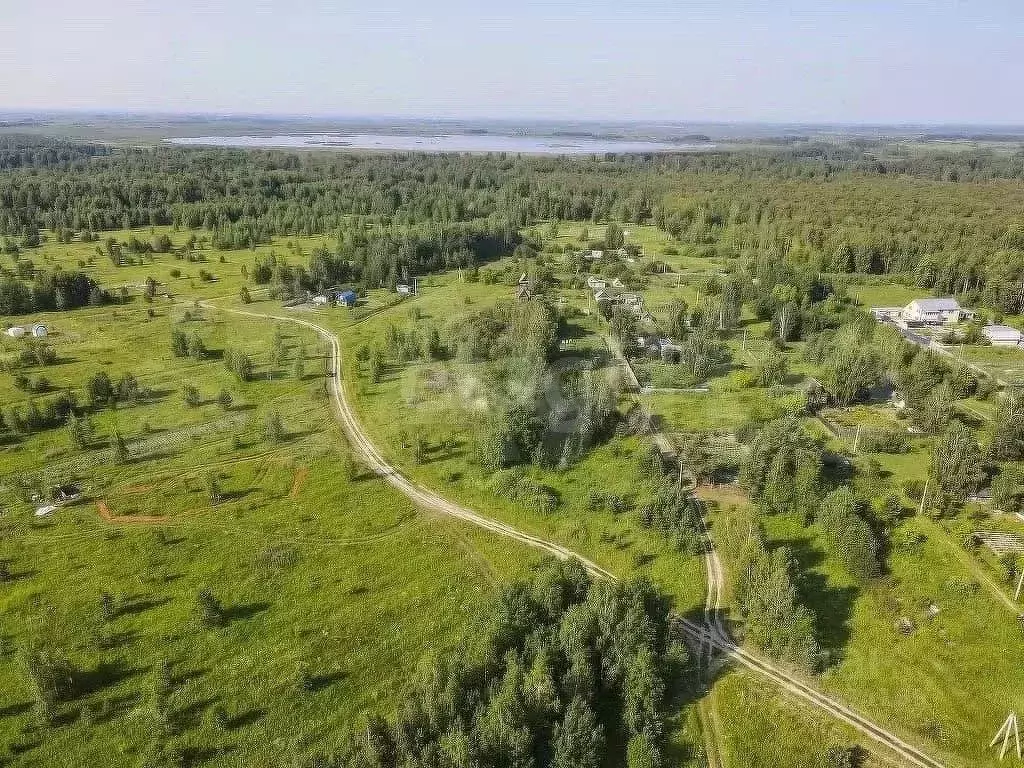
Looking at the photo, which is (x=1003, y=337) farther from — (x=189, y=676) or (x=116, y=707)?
(x=116, y=707)

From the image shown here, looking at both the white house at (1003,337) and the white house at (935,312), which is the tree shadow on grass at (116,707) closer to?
the white house at (1003,337)

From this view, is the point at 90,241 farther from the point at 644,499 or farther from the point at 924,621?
the point at 924,621

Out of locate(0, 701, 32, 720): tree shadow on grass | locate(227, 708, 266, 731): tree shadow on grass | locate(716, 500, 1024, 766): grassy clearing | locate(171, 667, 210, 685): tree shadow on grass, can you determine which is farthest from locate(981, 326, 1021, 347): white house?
locate(0, 701, 32, 720): tree shadow on grass

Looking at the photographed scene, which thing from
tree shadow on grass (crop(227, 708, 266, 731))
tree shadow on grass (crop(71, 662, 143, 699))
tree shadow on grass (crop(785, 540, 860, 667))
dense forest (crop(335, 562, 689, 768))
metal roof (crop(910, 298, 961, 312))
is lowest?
tree shadow on grass (crop(227, 708, 266, 731))

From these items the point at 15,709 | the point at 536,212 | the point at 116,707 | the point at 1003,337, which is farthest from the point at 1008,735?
the point at 536,212

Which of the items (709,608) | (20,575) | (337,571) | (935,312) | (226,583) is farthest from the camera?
(935,312)

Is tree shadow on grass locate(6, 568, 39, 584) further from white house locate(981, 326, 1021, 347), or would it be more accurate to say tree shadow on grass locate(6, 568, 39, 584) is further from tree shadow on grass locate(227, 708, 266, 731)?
white house locate(981, 326, 1021, 347)

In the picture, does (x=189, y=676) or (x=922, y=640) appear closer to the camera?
(x=189, y=676)
